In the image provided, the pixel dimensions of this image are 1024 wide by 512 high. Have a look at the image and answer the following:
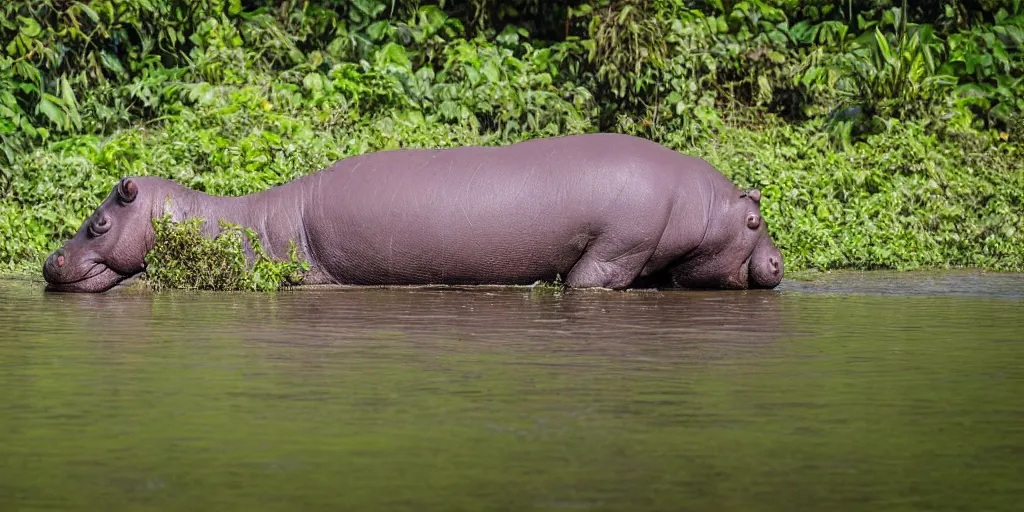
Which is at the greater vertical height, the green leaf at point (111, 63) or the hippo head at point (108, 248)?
the green leaf at point (111, 63)

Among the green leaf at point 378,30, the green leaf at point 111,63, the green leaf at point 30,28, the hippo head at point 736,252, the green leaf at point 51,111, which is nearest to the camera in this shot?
the hippo head at point 736,252

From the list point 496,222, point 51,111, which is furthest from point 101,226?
point 51,111

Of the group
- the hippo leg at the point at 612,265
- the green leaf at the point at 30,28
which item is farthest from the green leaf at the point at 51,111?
the hippo leg at the point at 612,265

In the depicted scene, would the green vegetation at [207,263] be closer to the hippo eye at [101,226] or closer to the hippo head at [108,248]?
the hippo head at [108,248]

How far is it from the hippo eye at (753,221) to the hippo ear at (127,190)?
415cm

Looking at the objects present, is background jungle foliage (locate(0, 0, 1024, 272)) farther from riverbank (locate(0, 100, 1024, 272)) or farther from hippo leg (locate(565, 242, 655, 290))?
hippo leg (locate(565, 242, 655, 290))

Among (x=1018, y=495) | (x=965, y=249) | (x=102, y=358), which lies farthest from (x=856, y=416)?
(x=965, y=249)

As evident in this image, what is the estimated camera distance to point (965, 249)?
12477 millimetres

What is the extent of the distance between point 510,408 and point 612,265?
482 centimetres

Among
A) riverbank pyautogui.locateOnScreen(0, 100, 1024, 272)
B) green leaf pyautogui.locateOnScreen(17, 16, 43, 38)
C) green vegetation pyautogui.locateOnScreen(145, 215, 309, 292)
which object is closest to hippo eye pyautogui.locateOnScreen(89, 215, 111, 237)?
green vegetation pyautogui.locateOnScreen(145, 215, 309, 292)

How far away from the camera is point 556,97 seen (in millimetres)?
14812

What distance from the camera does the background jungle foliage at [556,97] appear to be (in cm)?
1245

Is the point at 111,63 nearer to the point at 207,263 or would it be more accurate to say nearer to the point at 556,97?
the point at 556,97

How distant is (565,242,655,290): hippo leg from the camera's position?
10.1m
